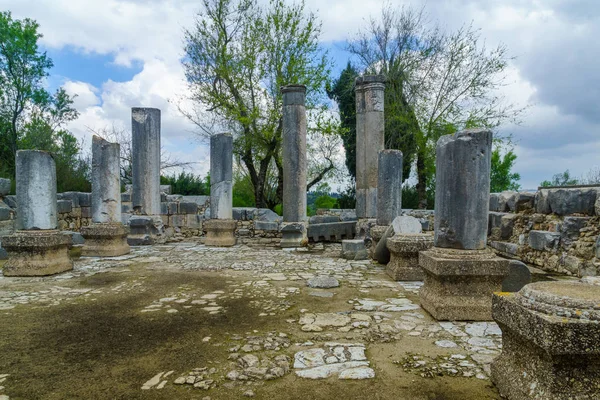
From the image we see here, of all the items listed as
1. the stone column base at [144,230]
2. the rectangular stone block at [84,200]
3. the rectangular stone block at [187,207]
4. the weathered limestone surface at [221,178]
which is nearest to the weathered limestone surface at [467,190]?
the weathered limestone surface at [221,178]

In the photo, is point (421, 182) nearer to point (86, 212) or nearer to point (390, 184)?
point (390, 184)

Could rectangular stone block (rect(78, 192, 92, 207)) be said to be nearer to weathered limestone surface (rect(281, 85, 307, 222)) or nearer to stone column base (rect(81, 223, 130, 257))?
stone column base (rect(81, 223, 130, 257))

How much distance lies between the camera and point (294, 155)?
9.84 m

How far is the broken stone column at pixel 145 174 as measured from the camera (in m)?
10.4

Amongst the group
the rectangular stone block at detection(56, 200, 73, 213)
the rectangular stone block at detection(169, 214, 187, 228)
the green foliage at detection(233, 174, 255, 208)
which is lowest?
the rectangular stone block at detection(169, 214, 187, 228)

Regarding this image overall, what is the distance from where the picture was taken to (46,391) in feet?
8.65

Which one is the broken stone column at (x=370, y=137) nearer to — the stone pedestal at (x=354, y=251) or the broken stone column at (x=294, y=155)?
the broken stone column at (x=294, y=155)

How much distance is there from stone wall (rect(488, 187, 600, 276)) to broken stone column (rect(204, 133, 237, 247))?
22.3 feet

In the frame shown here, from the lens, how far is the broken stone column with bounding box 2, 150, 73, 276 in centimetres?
636

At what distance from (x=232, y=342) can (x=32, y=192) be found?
210 inches

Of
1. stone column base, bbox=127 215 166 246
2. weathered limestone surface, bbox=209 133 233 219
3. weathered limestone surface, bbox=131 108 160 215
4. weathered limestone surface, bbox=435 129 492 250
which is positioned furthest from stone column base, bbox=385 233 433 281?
weathered limestone surface, bbox=131 108 160 215

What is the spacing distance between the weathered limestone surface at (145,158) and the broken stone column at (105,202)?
153cm

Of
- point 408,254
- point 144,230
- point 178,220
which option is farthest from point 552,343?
point 178,220

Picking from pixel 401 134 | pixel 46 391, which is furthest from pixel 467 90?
pixel 46 391
